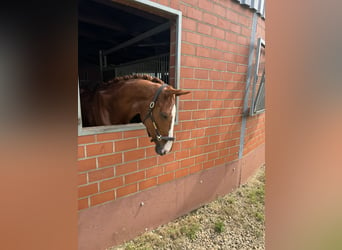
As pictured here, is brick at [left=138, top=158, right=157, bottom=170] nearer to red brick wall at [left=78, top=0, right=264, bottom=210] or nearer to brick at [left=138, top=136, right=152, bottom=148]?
red brick wall at [left=78, top=0, right=264, bottom=210]

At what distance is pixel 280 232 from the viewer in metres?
0.59

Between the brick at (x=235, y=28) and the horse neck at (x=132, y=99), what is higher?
the brick at (x=235, y=28)

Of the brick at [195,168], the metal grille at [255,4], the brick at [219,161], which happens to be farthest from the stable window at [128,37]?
the brick at [219,161]

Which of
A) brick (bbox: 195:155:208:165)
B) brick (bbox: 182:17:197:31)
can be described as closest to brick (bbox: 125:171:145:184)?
→ brick (bbox: 195:155:208:165)

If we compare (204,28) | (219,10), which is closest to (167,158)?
(204,28)

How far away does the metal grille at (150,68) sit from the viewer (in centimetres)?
334

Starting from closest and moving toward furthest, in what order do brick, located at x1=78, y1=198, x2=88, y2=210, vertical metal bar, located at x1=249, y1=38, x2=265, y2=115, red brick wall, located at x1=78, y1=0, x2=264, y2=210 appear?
1. brick, located at x1=78, y1=198, x2=88, y2=210
2. red brick wall, located at x1=78, y1=0, x2=264, y2=210
3. vertical metal bar, located at x1=249, y1=38, x2=265, y2=115

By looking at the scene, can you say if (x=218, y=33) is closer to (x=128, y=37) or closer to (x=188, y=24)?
(x=188, y=24)

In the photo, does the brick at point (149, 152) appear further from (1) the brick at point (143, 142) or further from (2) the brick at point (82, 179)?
(2) the brick at point (82, 179)

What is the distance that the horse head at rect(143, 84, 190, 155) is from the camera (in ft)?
5.81

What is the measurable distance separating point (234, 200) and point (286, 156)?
10.3 ft

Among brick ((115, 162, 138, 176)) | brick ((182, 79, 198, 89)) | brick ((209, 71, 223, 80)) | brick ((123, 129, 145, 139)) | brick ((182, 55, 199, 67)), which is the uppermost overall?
brick ((182, 55, 199, 67))

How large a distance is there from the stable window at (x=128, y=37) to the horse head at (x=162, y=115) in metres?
0.40

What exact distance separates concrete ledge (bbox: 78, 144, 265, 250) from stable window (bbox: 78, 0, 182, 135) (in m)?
0.82
